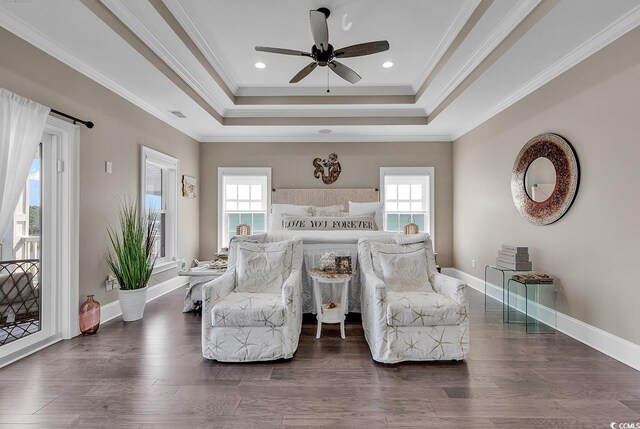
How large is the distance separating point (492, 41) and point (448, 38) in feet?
1.67

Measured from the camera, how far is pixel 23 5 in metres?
2.37

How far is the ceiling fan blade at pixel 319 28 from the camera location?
100 inches

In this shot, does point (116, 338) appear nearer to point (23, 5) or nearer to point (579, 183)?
point (23, 5)

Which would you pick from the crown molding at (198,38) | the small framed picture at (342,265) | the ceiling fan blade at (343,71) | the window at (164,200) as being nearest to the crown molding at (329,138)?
the window at (164,200)

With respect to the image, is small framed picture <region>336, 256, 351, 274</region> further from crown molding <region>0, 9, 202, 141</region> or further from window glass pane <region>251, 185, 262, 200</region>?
window glass pane <region>251, 185, 262, 200</region>

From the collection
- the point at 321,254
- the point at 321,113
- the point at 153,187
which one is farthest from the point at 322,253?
the point at 153,187

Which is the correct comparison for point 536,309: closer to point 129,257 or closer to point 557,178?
point 557,178

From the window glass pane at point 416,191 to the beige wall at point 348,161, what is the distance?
11.8 inches

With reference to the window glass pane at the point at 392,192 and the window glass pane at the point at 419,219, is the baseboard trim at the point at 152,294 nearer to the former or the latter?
the window glass pane at the point at 392,192

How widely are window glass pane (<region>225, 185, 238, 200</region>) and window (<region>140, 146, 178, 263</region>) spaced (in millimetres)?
1205

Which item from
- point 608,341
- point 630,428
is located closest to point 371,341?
point 630,428

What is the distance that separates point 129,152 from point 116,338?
2256 mm

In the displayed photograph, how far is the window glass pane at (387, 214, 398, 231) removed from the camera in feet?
21.2

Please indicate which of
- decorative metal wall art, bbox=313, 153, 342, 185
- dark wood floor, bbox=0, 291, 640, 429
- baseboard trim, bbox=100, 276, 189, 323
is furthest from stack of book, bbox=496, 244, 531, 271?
baseboard trim, bbox=100, 276, 189, 323
